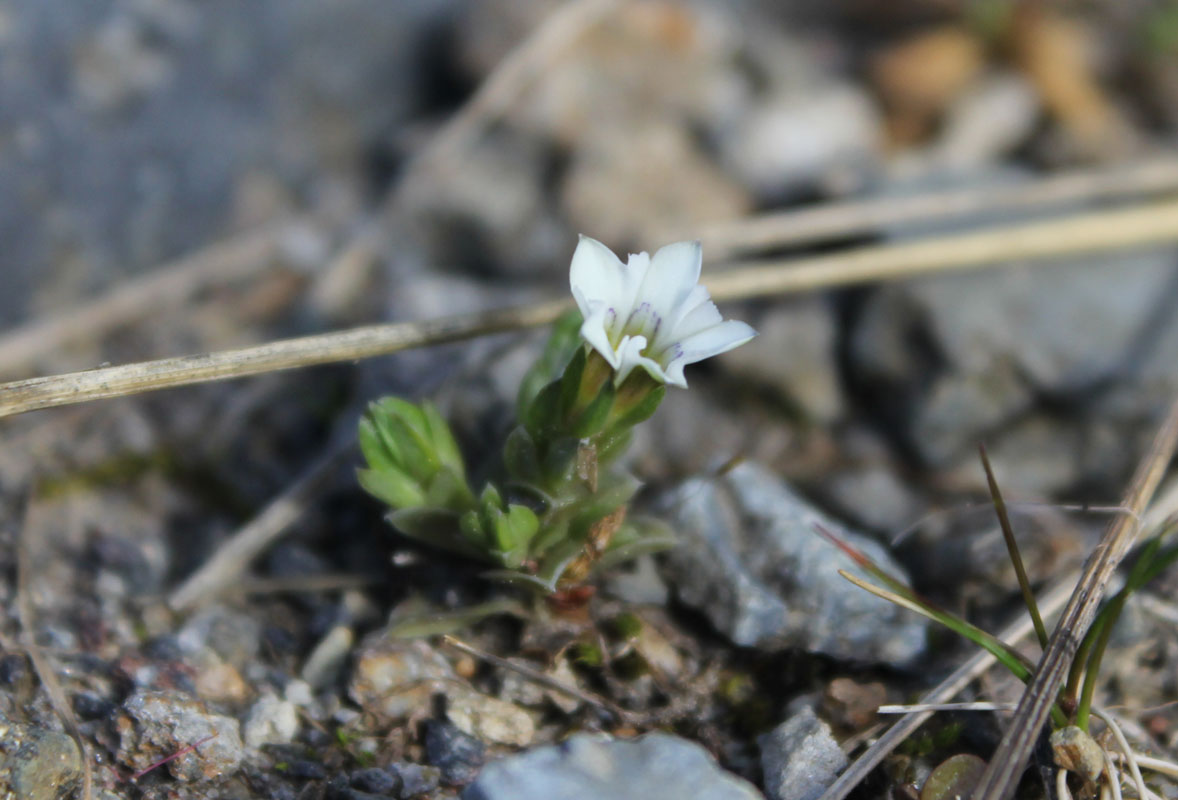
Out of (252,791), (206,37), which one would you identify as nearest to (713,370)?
(252,791)

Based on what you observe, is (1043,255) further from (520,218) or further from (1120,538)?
(520,218)

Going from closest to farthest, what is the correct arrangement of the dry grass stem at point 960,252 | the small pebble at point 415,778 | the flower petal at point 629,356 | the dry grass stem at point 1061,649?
the dry grass stem at point 1061,649 → the flower petal at point 629,356 → the small pebble at point 415,778 → the dry grass stem at point 960,252

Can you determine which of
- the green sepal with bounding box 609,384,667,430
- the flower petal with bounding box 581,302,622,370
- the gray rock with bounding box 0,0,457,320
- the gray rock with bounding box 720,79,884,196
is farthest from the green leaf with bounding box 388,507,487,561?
the gray rock with bounding box 720,79,884,196

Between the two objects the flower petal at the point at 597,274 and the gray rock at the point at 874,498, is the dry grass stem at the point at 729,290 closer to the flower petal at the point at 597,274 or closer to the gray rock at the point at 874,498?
the gray rock at the point at 874,498

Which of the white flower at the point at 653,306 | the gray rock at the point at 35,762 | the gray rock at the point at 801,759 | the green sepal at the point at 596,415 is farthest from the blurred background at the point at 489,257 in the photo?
the white flower at the point at 653,306

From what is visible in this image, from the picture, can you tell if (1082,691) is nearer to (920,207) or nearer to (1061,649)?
(1061,649)
